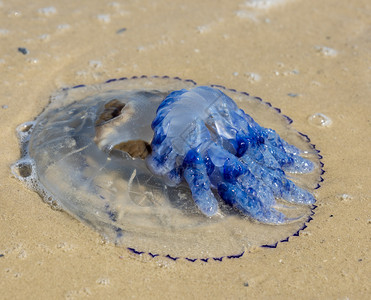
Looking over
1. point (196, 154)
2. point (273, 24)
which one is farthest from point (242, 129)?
point (273, 24)

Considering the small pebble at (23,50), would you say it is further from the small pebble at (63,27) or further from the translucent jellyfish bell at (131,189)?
the translucent jellyfish bell at (131,189)

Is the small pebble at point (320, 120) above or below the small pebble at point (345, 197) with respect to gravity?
below

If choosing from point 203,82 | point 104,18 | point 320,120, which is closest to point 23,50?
point 104,18

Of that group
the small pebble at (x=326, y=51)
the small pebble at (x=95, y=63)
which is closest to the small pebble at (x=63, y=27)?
the small pebble at (x=95, y=63)

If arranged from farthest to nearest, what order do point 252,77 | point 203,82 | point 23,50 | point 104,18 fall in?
1. point 104,18
2. point 23,50
3. point 252,77
4. point 203,82

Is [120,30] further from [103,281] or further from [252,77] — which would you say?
[103,281]
